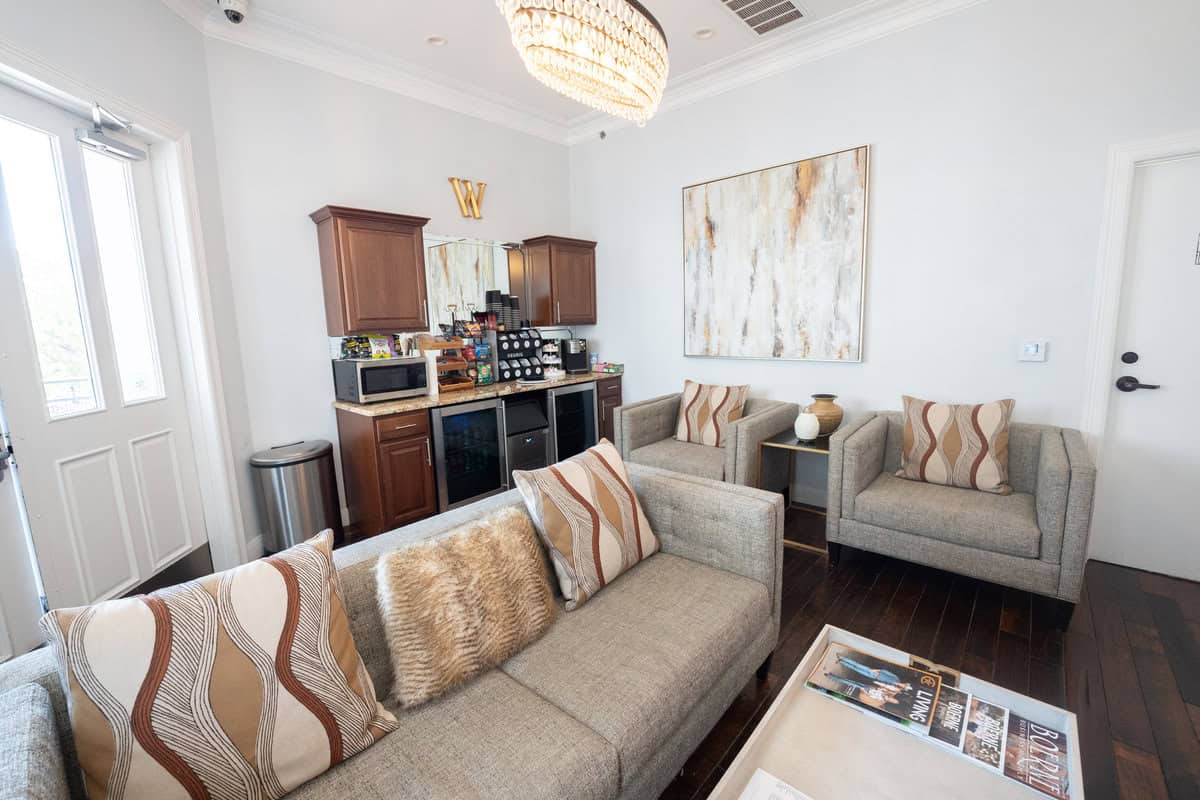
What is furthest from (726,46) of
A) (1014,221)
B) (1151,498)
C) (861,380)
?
(1151,498)

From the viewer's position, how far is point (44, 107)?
1.99 m

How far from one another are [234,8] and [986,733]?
13.6 feet

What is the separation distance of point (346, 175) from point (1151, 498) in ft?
16.0

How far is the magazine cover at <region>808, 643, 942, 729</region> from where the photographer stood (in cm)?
124

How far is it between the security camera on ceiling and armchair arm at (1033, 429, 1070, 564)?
440 centimetres

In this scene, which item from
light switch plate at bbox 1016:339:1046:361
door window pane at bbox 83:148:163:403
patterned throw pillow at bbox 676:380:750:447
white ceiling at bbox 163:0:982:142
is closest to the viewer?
door window pane at bbox 83:148:163:403

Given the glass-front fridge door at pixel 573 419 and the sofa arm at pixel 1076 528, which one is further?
the glass-front fridge door at pixel 573 419

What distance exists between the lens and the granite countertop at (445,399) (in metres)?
3.01

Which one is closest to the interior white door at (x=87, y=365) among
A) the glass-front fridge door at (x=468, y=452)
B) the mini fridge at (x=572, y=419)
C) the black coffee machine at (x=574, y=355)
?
the glass-front fridge door at (x=468, y=452)

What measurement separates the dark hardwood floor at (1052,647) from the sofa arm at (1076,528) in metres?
0.23

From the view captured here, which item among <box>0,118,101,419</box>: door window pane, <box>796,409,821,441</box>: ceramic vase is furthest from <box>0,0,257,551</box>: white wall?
<box>796,409,821,441</box>: ceramic vase

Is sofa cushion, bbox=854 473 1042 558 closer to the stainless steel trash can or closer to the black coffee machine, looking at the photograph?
the black coffee machine

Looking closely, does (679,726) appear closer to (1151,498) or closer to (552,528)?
(552,528)

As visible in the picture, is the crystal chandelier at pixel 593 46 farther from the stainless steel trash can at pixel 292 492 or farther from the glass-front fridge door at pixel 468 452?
the stainless steel trash can at pixel 292 492
